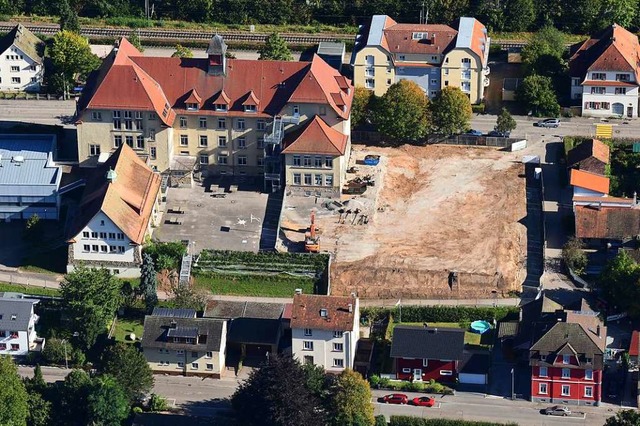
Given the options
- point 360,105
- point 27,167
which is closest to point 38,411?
point 27,167

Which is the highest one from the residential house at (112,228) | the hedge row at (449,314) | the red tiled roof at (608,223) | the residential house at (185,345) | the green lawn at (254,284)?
the red tiled roof at (608,223)

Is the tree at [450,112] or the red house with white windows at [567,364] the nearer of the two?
the red house with white windows at [567,364]

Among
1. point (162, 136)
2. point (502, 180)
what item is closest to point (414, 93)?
point (502, 180)

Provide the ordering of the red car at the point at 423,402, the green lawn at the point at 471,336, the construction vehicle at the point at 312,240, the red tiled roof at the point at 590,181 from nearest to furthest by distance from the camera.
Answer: the red car at the point at 423,402, the green lawn at the point at 471,336, the construction vehicle at the point at 312,240, the red tiled roof at the point at 590,181

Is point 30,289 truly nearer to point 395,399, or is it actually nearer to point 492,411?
point 395,399

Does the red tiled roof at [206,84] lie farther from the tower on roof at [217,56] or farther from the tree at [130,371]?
the tree at [130,371]

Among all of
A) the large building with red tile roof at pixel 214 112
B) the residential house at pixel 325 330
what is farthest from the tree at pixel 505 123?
the residential house at pixel 325 330

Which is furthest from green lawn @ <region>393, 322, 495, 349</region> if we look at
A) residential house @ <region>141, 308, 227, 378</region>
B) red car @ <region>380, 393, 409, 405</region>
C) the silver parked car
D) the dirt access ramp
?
residential house @ <region>141, 308, 227, 378</region>

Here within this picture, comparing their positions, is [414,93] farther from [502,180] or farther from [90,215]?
[90,215]
